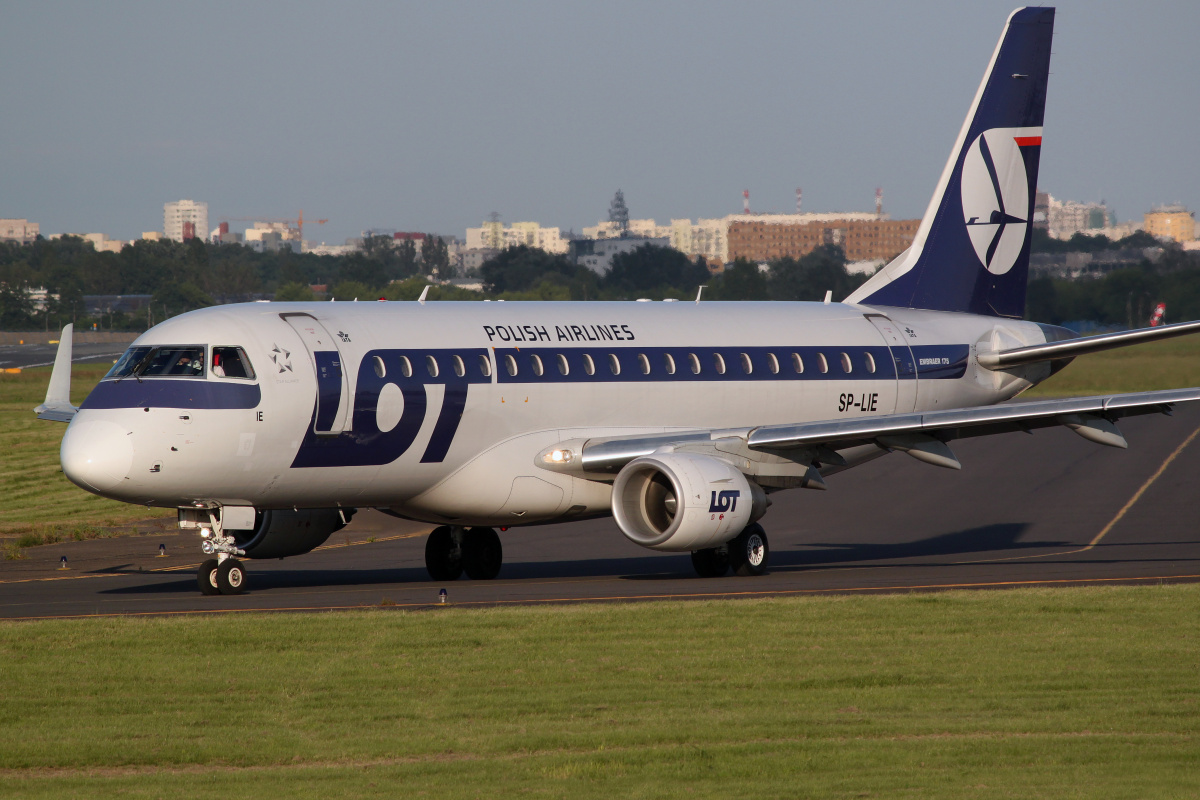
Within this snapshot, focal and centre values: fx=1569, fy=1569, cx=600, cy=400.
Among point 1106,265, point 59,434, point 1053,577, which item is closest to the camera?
point 1053,577

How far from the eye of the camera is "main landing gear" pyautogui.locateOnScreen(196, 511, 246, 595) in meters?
22.3

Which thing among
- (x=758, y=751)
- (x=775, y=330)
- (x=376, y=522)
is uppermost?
(x=775, y=330)

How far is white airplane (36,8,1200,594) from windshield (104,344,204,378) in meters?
0.03

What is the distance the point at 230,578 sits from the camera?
73.5ft

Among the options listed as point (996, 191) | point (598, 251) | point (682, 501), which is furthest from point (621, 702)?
point (598, 251)

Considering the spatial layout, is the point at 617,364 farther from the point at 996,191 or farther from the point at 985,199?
the point at 996,191

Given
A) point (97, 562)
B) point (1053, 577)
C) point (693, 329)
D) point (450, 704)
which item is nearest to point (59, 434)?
point (97, 562)

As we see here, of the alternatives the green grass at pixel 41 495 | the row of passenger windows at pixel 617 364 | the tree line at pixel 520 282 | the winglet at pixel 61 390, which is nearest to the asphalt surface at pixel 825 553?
the green grass at pixel 41 495

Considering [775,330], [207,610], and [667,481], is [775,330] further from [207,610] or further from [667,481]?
[207,610]

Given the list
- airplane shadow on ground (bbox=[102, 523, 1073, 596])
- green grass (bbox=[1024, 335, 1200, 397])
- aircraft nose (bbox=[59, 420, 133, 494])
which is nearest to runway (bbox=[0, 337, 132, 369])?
green grass (bbox=[1024, 335, 1200, 397])

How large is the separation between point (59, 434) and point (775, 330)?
3116 cm

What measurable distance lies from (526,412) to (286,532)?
14.0 ft

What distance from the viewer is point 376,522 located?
3731 centimetres

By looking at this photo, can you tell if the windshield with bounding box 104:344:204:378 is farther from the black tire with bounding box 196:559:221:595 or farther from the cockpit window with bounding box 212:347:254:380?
the black tire with bounding box 196:559:221:595
